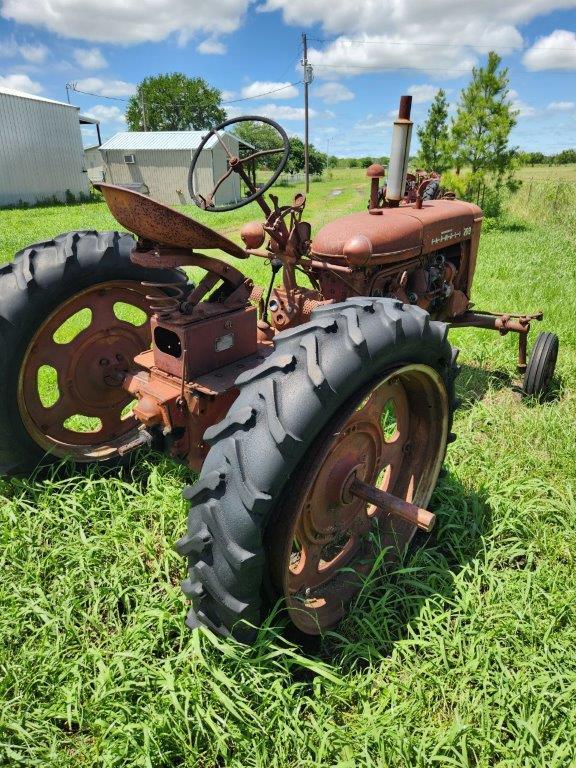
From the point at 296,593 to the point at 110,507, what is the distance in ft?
3.56

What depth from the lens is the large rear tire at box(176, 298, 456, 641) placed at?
1516 millimetres

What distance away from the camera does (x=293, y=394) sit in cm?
156

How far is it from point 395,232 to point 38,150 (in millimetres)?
24690

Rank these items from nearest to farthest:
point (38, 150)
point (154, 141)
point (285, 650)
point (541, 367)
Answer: point (285, 650), point (541, 367), point (38, 150), point (154, 141)

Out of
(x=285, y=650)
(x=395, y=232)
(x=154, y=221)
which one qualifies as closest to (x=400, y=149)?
(x=395, y=232)

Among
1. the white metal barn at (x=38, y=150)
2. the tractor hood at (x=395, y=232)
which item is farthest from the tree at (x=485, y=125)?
the white metal barn at (x=38, y=150)

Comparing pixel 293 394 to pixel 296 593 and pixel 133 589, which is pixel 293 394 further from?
pixel 133 589

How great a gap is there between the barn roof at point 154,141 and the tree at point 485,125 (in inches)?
624

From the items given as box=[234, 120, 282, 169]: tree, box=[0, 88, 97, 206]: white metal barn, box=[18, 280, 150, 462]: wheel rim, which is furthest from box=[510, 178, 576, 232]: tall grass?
box=[234, 120, 282, 169]: tree

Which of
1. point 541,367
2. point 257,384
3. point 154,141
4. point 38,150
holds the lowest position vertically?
point 541,367

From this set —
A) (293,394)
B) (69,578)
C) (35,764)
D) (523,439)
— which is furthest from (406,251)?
(35,764)

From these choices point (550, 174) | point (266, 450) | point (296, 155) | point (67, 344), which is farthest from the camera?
point (296, 155)

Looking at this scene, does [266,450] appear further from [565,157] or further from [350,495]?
[565,157]

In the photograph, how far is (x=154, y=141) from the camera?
28688 mm
